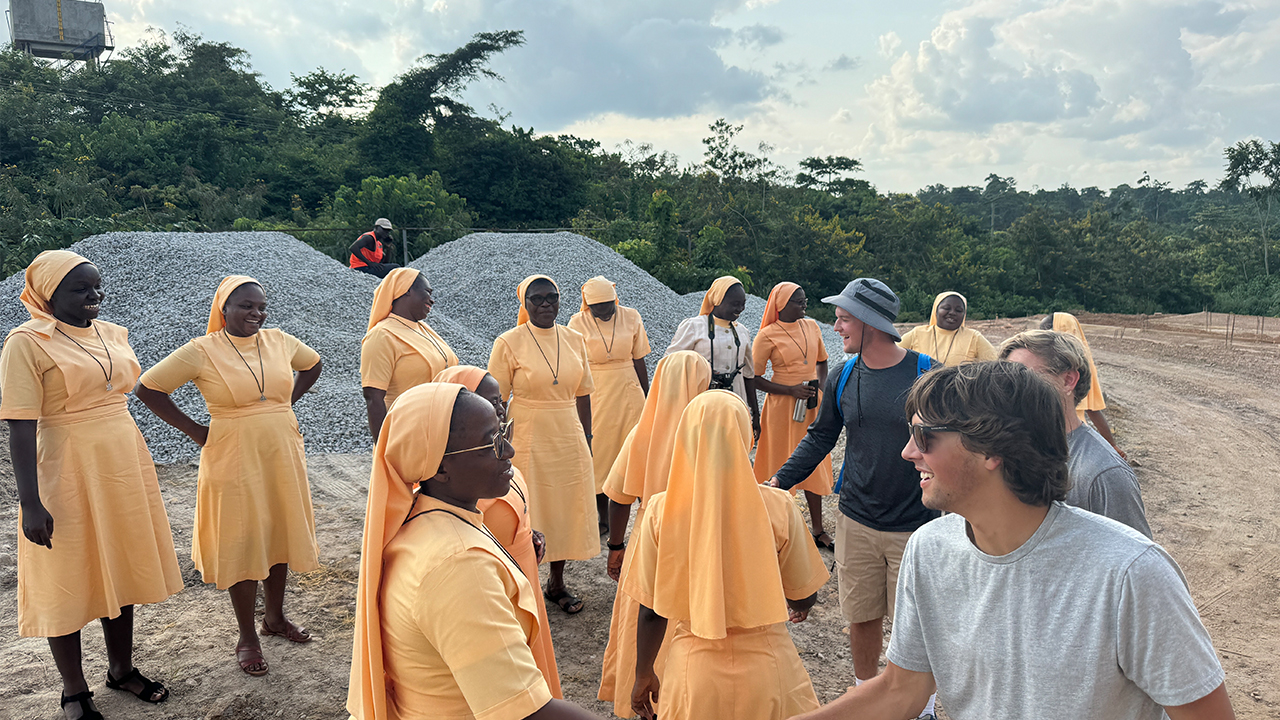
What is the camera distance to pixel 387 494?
1698 millimetres

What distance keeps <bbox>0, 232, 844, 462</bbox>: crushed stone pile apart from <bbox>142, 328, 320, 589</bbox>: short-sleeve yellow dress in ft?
14.7

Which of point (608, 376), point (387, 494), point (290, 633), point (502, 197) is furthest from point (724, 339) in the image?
point (502, 197)

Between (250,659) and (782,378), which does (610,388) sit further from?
(250,659)

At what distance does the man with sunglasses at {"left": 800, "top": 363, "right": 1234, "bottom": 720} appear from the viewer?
1315 mm

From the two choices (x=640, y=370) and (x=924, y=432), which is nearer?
(x=924, y=432)

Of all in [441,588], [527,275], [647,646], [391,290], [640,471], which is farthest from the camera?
[527,275]

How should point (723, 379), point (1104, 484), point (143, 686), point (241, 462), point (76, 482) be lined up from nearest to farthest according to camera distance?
point (1104, 484)
point (76, 482)
point (143, 686)
point (241, 462)
point (723, 379)

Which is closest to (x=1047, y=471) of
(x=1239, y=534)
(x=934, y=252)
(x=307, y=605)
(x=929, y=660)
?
(x=929, y=660)

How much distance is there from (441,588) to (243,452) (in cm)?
274

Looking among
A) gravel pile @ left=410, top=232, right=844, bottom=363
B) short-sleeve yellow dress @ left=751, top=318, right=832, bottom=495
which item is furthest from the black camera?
gravel pile @ left=410, top=232, right=844, bottom=363

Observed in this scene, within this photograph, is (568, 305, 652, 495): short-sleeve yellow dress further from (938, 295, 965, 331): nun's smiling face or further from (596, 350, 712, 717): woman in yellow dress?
(938, 295, 965, 331): nun's smiling face

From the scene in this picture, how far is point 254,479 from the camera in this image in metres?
3.80

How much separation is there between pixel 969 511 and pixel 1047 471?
17 cm

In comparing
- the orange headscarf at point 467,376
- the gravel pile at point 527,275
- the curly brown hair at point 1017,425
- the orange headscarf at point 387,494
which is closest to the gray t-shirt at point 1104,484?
the curly brown hair at point 1017,425
